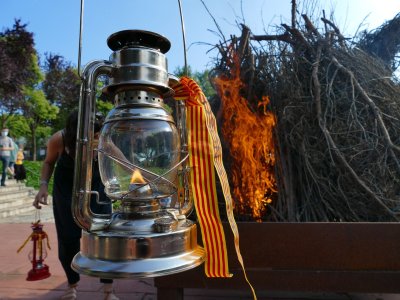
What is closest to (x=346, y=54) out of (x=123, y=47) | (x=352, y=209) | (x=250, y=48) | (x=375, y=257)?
(x=250, y=48)

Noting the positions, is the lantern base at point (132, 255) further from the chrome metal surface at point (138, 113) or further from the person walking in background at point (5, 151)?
the person walking in background at point (5, 151)

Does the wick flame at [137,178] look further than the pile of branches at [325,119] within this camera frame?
No

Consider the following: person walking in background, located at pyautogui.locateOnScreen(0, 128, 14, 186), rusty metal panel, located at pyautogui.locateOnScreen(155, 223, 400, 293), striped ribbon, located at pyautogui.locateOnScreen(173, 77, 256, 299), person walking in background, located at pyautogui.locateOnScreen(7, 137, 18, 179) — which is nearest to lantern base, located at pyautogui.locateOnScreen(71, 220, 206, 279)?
striped ribbon, located at pyautogui.locateOnScreen(173, 77, 256, 299)

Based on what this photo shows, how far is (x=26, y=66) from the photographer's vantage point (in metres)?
13.8

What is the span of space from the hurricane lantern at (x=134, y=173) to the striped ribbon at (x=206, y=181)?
0.18 feet

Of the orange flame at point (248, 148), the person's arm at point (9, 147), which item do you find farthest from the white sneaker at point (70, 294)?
the person's arm at point (9, 147)

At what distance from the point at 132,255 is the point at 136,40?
0.64m

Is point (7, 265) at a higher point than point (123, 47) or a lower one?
lower

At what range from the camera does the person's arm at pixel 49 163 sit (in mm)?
2576

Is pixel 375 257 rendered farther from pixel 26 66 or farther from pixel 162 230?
pixel 26 66

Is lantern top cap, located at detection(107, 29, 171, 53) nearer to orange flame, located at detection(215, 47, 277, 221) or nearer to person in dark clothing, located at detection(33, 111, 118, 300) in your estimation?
person in dark clothing, located at detection(33, 111, 118, 300)

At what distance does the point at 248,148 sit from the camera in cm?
276

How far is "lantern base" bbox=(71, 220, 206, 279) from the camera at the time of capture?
0.87 m

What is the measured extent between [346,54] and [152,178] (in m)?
2.70
